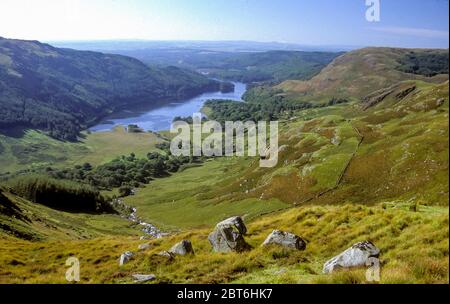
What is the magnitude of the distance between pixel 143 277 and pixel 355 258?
36.9ft

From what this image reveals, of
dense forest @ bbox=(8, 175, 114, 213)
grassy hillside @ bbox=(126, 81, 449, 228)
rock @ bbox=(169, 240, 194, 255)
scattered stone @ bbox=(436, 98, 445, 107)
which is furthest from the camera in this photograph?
dense forest @ bbox=(8, 175, 114, 213)

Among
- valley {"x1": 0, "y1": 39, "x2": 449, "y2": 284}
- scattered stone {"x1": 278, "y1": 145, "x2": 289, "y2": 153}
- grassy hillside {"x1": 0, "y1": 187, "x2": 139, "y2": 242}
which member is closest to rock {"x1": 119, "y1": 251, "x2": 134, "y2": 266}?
valley {"x1": 0, "y1": 39, "x2": 449, "y2": 284}

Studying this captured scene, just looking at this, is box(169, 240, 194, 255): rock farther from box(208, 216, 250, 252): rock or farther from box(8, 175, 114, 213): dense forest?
box(8, 175, 114, 213): dense forest

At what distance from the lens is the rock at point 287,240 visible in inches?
975

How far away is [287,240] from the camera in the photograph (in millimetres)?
25203

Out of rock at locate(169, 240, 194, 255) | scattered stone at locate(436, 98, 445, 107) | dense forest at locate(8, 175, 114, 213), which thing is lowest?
dense forest at locate(8, 175, 114, 213)

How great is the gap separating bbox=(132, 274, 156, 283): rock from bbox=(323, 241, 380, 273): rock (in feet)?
30.2

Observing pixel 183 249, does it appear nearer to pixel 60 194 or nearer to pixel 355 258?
pixel 355 258

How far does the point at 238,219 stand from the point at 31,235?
182ft

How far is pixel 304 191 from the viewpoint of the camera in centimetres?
11956

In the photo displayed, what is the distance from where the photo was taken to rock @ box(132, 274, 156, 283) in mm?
22053

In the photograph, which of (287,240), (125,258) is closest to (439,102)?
(287,240)
